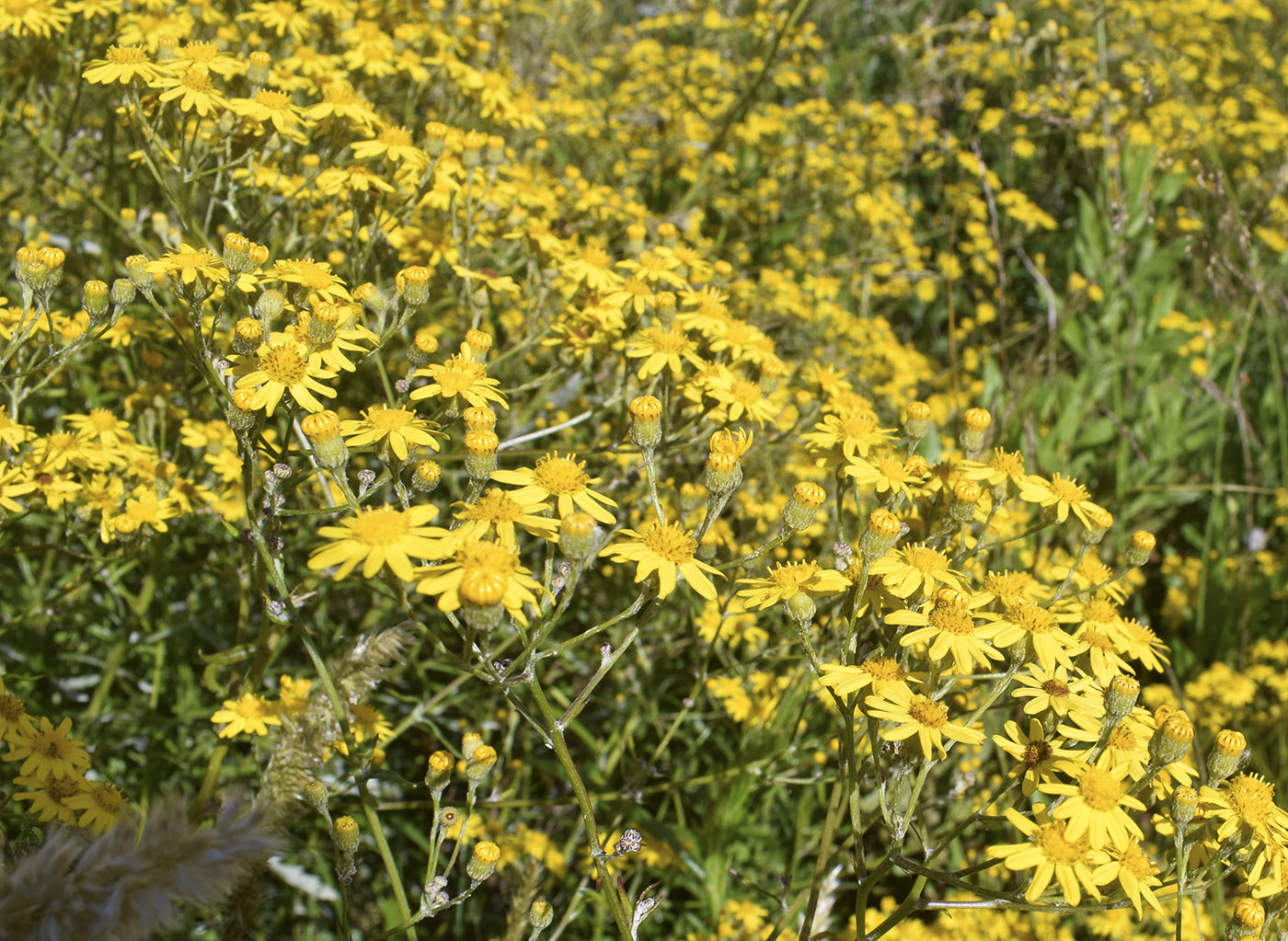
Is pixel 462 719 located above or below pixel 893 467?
below

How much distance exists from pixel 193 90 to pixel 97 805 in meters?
1.72

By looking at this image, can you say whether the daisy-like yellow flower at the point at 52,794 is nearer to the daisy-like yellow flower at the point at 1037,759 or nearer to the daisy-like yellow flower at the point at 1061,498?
the daisy-like yellow flower at the point at 1037,759

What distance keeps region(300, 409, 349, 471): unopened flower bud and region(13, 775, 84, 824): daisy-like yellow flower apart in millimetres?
854

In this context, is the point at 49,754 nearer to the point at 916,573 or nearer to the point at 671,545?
the point at 671,545

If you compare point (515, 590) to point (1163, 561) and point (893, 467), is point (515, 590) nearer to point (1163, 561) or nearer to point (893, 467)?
point (893, 467)

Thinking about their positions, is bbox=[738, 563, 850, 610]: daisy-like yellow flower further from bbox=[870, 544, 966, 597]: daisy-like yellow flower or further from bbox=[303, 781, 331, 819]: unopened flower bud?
bbox=[303, 781, 331, 819]: unopened flower bud

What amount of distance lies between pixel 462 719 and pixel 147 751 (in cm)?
98

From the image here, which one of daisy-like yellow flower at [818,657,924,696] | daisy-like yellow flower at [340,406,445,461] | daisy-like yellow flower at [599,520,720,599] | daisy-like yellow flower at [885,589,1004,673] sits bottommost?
daisy-like yellow flower at [818,657,924,696]

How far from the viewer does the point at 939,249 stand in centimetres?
699

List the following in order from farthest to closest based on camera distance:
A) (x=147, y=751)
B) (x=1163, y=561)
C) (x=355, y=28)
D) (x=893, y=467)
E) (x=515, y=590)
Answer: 1. (x=1163, y=561)
2. (x=355, y=28)
3. (x=147, y=751)
4. (x=893, y=467)
5. (x=515, y=590)

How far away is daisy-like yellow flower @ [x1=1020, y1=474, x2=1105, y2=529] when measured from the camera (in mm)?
2088

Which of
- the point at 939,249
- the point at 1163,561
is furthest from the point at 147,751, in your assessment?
the point at 939,249

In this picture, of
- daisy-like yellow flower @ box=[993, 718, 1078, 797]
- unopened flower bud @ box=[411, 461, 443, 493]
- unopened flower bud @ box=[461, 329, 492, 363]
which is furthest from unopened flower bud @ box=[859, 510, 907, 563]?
unopened flower bud @ box=[461, 329, 492, 363]

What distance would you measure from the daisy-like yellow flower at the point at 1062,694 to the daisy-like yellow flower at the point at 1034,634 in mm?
25
